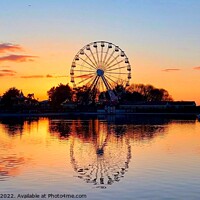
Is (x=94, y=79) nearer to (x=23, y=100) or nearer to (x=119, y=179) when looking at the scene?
(x=23, y=100)

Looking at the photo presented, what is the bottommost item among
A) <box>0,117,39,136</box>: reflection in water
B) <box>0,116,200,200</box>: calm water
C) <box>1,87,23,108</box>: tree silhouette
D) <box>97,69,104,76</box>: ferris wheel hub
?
<box>0,116,200,200</box>: calm water

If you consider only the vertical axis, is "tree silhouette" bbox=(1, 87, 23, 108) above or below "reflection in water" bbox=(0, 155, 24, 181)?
above

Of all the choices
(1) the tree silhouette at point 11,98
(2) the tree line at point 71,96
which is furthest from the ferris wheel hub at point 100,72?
(1) the tree silhouette at point 11,98

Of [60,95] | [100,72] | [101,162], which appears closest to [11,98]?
[60,95]

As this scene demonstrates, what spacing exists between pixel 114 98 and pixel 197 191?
93730 millimetres

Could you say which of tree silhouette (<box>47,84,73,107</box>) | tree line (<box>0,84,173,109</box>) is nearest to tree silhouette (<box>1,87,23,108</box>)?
tree line (<box>0,84,173,109</box>)

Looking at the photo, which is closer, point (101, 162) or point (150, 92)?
point (101, 162)

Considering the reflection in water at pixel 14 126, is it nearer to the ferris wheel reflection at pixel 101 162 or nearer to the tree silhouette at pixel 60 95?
the ferris wheel reflection at pixel 101 162

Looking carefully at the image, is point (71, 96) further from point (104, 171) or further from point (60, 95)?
point (104, 171)

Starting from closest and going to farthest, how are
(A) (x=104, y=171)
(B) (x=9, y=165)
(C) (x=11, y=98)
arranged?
(A) (x=104, y=171), (B) (x=9, y=165), (C) (x=11, y=98)

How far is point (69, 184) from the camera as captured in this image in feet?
53.3

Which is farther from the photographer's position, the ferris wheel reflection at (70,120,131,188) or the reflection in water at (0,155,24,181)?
the reflection in water at (0,155,24,181)

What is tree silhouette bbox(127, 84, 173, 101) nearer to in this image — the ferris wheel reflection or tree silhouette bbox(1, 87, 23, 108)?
tree silhouette bbox(1, 87, 23, 108)

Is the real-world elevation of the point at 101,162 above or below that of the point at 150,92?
below
